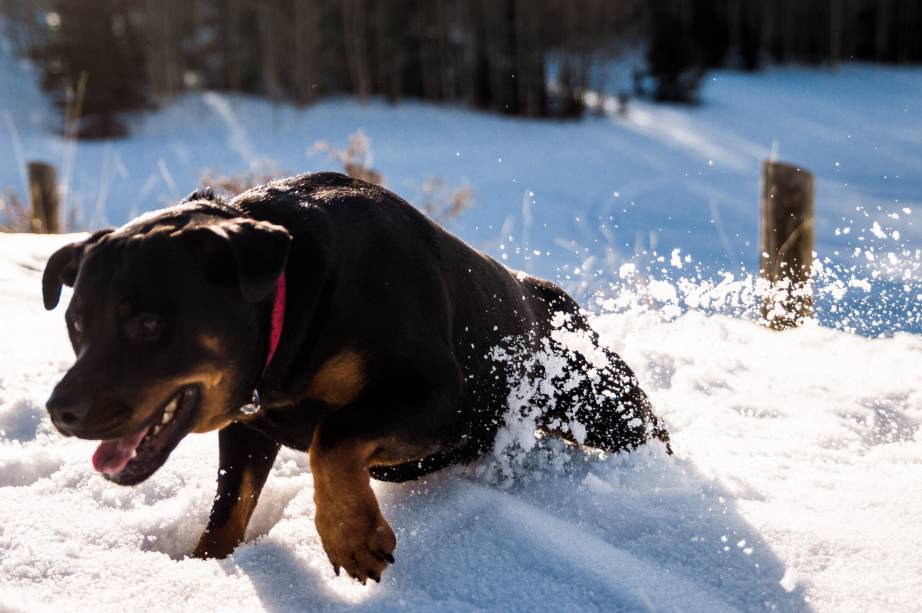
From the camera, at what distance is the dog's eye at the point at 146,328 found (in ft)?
6.42

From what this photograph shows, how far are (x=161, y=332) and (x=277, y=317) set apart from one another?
29 centimetres

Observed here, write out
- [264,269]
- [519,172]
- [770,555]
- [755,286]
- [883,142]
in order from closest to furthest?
1. [264,269]
2. [770,555]
3. [755,286]
4. [519,172]
5. [883,142]

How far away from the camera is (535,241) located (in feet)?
33.7

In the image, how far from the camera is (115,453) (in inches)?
81.5

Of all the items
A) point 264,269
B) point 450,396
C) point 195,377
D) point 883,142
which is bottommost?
point 883,142

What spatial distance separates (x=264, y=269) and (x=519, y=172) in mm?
13553

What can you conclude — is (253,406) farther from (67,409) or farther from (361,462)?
(67,409)

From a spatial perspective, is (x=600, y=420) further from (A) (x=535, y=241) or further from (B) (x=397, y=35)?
(B) (x=397, y=35)

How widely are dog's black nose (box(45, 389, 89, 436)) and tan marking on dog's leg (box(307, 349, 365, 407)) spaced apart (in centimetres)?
56

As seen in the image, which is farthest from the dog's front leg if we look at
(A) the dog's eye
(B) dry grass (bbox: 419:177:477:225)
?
(B) dry grass (bbox: 419:177:477:225)

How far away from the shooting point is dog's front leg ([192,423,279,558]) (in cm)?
255

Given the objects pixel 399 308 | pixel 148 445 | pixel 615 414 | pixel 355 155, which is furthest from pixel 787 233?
pixel 148 445

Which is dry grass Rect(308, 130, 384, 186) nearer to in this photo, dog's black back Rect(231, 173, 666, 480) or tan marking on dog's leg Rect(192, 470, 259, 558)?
dog's black back Rect(231, 173, 666, 480)

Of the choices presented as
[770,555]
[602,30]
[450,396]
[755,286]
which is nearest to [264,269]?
[450,396]
